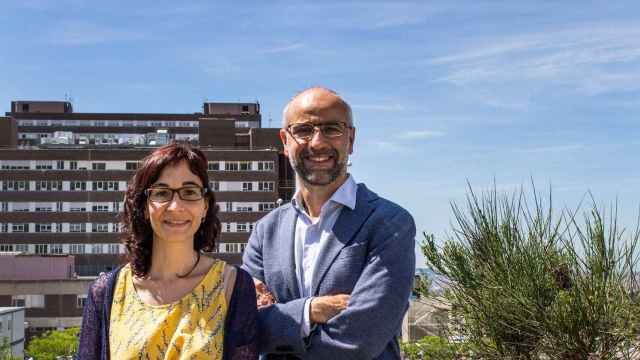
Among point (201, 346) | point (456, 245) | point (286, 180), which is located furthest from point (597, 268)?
point (286, 180)

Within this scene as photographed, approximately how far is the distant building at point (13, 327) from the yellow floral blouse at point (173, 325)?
44031 millimetres

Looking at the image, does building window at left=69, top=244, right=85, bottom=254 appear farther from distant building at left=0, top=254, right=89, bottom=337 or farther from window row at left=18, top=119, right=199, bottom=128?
window row at left=18, top=119, right=199, bottom=128

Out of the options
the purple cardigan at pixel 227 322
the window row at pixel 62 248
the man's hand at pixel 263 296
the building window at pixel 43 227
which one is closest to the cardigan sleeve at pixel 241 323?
the purple cardigan at pixel 227 322

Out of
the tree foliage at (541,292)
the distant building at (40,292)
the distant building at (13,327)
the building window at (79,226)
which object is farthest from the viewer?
the building window at (79,226)

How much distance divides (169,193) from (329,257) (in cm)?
57

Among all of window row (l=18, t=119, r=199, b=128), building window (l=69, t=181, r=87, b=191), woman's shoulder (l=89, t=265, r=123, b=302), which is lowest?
woman's shoulder (l=89, t=265, r=123, b=302)

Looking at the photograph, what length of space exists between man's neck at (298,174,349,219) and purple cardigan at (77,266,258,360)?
1.25ft

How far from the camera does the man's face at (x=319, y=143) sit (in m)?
2.69

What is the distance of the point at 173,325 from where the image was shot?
8.05 ft

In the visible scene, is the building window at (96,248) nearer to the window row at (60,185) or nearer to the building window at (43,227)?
the building window at (43,227)

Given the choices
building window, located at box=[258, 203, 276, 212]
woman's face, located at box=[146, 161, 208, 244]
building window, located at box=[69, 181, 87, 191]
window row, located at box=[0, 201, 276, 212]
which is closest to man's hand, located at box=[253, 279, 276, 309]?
woman's face, located at box=[146, 161, 208, 244]

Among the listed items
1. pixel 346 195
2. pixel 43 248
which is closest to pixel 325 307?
pixel 346 195

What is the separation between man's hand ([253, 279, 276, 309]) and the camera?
105 inches

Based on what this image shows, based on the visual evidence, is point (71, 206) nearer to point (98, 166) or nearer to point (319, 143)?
point (98, 166)
